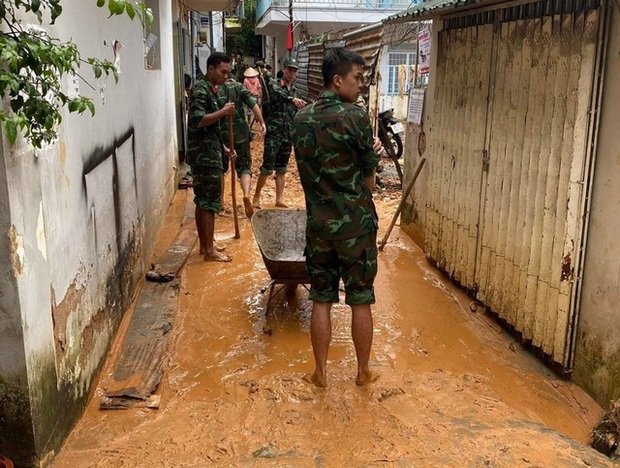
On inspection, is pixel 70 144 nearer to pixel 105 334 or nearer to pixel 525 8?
pixel 105 334

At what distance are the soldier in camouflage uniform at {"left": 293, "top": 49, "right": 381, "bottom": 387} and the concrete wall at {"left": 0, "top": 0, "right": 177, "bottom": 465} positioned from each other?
4.35 feet

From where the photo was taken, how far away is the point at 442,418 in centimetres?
338

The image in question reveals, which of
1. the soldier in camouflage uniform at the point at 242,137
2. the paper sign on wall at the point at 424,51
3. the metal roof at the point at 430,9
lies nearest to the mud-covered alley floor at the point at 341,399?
the soldier in camouflage uniform at the point at 242,137

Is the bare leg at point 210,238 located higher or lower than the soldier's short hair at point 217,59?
lower

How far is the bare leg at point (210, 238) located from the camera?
616cm

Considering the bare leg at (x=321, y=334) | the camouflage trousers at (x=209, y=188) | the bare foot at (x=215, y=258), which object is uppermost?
the camouflage trousers at (x=209, y=188)

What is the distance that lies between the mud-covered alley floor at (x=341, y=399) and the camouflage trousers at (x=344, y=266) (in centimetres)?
59

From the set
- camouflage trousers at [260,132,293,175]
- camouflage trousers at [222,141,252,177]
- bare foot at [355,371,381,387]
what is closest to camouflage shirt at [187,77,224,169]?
camouflage trousers at [222,141,252,177]

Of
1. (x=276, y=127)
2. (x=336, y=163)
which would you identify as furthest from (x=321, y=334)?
(x=276, y=127)

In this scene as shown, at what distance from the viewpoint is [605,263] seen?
379cm

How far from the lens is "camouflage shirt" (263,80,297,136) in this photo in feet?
27.8

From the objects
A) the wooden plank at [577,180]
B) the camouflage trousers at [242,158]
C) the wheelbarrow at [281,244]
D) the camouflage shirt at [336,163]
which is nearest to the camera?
the camouflage shirt at [336,163]

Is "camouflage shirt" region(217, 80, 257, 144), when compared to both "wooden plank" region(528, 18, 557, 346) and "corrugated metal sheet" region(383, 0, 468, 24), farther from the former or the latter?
"wooden plank" region(528, 18, 557, 346)

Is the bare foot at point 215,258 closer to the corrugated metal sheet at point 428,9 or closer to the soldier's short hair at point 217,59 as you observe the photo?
the soldier's short hair at point 217,59
